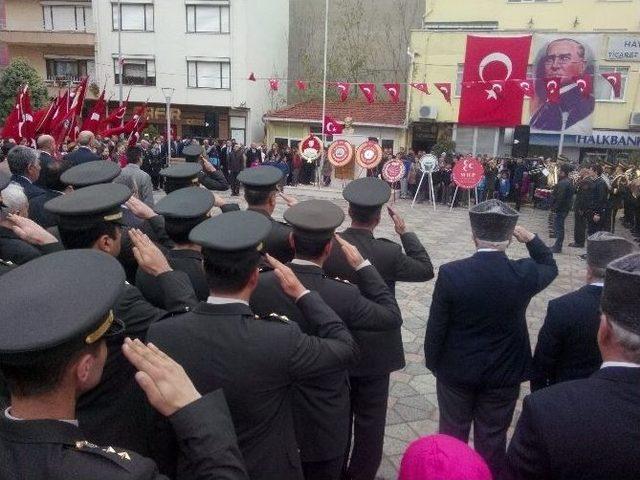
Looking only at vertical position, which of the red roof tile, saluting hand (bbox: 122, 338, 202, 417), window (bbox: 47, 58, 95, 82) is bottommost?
saluting hand (bbox: 122, 338, 202, 417)

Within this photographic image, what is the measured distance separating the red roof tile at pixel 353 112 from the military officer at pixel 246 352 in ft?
76.3

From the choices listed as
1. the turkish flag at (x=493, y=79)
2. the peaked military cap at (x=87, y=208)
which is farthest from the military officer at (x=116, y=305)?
the turkish flag at (x=493, y=79)

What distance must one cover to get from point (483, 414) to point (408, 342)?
8.99 ft

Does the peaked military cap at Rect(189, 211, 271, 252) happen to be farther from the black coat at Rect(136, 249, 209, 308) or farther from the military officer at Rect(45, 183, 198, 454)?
the black coat at Rect(136, 249, 209, 308)

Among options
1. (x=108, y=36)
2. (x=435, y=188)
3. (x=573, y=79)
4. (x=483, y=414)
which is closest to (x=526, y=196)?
(x=435, y=188)

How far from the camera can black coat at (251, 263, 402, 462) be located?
8.23 feet

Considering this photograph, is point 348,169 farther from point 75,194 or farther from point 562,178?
point 75,194

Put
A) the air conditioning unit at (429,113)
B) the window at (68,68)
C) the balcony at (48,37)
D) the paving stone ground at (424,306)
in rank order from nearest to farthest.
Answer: the paving stone ground at (424,306), the air conditioning unit at (429,113), the balcony at (48,37), the window at (68,68)

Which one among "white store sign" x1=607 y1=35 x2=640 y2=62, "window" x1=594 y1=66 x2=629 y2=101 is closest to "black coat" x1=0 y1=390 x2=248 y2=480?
"window" x1=594 y1=66 x2=629 y2=101

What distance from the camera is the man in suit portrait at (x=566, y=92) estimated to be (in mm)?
21312

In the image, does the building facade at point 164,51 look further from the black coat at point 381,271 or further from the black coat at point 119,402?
the black coat at point 119,402

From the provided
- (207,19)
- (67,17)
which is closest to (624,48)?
(207,19)

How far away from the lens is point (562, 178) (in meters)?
11.2

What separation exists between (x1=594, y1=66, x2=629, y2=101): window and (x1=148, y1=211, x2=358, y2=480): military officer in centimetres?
2355
